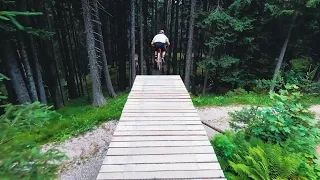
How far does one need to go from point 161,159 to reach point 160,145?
15.1 inches

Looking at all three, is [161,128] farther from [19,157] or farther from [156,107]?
[19,157]

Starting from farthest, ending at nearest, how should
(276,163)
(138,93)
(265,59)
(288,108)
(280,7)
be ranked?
(265,59) → (280,7) → (138,93) → (288,108) → (276,163)

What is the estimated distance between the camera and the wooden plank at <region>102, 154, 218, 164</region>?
304cm

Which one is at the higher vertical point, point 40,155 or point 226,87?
point 40,155

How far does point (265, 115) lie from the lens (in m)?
4.79

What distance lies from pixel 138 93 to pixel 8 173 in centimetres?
413

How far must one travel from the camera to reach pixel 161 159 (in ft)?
10.2

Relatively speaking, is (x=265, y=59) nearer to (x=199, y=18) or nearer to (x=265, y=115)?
(x=199, y=18)

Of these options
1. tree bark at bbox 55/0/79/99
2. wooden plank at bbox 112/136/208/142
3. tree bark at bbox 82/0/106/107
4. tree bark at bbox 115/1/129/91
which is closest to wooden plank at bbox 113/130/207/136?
wooden plank at bbox 112/136/208/142

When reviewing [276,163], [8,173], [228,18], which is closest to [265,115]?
[276,163]

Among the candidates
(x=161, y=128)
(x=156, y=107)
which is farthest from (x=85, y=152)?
(x=161, y=128)

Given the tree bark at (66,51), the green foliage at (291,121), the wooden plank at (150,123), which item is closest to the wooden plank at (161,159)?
the wooden plank at (150,123)

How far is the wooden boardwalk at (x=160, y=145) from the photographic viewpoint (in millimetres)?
2824

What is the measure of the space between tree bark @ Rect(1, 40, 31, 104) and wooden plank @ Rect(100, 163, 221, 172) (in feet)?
31.0
